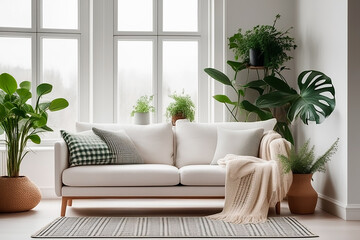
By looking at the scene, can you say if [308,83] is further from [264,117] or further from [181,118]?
[181,118]

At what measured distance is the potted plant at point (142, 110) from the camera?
235 inches

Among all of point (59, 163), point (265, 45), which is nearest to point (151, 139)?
point (59, 163)

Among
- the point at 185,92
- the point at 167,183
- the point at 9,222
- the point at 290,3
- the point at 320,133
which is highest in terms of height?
the point at 290,3

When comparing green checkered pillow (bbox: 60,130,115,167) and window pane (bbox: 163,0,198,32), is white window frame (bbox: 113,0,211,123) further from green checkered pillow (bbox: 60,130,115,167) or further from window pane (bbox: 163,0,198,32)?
green checkered pillow (bbox: 60,130,115,167)

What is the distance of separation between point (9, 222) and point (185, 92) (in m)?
2.72

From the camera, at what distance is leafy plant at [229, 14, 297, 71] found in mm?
5879

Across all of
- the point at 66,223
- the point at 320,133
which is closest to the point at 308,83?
the point at 320,133

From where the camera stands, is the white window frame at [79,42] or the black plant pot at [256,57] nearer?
the black plant pot at [256,57]

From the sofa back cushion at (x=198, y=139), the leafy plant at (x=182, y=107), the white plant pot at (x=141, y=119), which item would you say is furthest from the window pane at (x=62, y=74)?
the sofa back cushion at (x=198, y=139)

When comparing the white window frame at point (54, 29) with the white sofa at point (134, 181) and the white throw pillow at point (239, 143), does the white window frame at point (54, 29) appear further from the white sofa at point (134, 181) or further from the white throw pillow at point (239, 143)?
the white throw pillow at point (239, 143)

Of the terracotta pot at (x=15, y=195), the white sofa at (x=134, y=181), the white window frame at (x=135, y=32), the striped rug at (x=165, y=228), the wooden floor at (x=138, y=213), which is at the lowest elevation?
the wooden floor at (x=138, y=213)

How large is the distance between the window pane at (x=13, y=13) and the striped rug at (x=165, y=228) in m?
2.74

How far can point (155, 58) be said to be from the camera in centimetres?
655

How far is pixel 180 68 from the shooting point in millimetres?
6590
